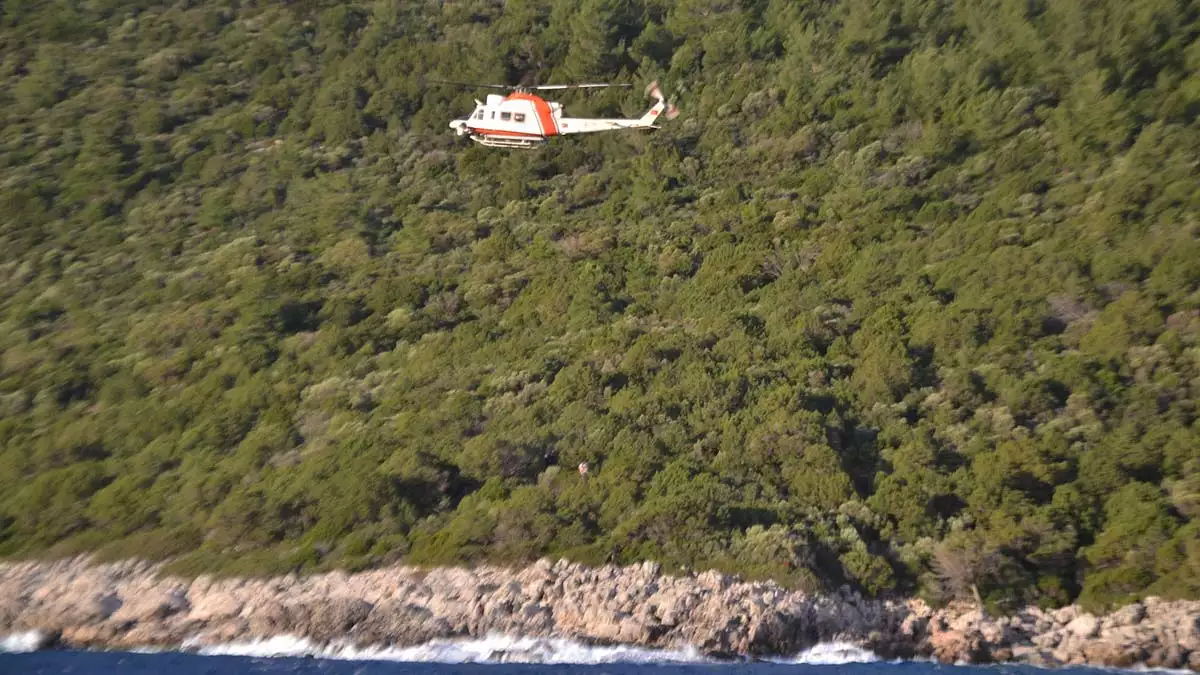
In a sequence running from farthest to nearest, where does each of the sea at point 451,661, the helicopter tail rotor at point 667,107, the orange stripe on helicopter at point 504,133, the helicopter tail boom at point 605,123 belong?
the helicopter tail rotor at point 667,107 → the orange stripe on helicopter at point 504,133 → the helicopter tail boom at point 605,123 → the sea at point 451,661

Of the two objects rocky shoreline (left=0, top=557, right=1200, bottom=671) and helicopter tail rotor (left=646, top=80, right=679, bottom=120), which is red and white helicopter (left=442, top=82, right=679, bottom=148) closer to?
helicopter tail rotor (left=646, top=80, right=679, bottom=120)

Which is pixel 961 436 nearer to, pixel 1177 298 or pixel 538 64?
pixel 1177 298

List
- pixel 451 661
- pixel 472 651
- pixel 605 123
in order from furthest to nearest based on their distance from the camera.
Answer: pixel 605 123 < pixel 472 651 < pixel 451 661

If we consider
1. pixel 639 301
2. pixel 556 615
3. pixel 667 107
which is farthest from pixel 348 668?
pixel 667 107

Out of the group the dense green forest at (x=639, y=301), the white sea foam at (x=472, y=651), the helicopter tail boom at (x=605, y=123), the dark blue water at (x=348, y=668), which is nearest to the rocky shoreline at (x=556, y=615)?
the white sea foam at (x=472, y=651)

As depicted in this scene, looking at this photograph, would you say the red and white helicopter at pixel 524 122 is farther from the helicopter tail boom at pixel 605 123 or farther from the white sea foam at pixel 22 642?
the white sea foam at pixel 22 642

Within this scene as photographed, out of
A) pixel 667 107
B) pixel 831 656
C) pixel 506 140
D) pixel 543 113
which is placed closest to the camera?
pixel 831 656

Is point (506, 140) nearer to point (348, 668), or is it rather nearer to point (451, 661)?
point (451, 661)

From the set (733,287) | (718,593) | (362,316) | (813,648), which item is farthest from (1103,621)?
(362,316)
